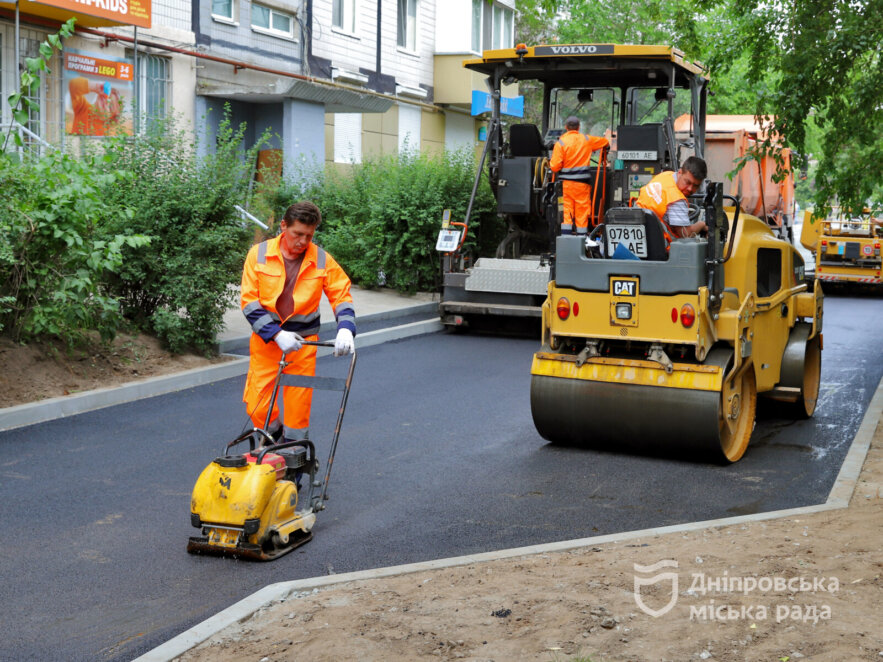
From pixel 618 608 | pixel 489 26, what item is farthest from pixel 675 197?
pixel 489 26

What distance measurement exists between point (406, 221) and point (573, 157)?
12.2ft

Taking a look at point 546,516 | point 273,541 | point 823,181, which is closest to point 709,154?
point 823,181

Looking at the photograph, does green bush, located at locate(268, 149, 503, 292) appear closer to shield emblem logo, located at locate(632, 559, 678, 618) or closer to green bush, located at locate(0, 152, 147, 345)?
green bush, located at locate(0, 152, 147, 345)

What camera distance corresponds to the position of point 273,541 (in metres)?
5.30

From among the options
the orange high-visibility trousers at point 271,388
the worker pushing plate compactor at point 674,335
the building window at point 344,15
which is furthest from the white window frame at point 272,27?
the orange high-visibility trousers at point 271,388

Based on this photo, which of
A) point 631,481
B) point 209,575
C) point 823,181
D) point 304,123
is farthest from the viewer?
point 304,123

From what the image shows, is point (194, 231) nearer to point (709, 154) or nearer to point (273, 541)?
point (273, 541)

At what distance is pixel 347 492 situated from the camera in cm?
659

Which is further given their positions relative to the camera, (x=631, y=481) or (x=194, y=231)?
(x=194, y=231)

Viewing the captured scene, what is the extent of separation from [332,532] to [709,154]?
13488 mm

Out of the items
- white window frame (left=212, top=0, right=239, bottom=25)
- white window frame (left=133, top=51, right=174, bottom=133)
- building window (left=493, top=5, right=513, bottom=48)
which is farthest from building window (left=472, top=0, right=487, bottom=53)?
white window frame (left=133, top=51, right=174, bottom=133)

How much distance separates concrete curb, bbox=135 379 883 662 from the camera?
4113 millimetres

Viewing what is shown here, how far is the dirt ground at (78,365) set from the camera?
8719 mm

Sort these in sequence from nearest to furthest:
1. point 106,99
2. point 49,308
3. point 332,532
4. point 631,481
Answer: point 332,532 < point 631,481 < point 49,308 < point 106,99
